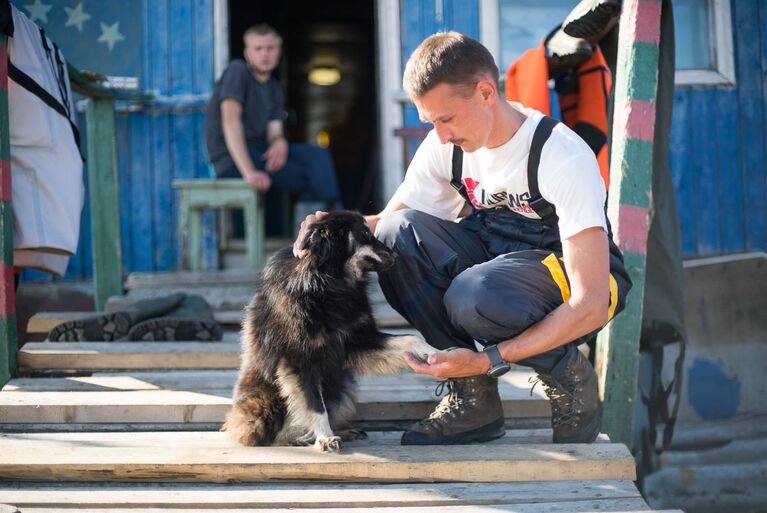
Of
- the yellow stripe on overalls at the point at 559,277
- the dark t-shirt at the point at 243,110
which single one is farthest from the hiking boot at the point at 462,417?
the dark t-shirt at the point at 243,110

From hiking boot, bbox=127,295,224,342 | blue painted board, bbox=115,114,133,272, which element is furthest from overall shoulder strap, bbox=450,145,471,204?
blue painted board, bbox=115,114,133,272

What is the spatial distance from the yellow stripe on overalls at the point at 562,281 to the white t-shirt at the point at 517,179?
186 mm

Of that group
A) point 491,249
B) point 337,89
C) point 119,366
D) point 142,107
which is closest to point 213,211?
point 142,107

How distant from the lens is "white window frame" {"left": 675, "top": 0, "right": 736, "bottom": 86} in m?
6.25

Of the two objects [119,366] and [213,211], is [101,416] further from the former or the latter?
[213,211]

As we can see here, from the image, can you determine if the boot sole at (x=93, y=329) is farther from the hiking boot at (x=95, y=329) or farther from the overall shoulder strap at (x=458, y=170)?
the overall shoulder strap at (x=458, y=170)

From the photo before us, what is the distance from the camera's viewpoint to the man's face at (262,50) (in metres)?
5.83

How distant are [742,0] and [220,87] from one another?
4.15 meters

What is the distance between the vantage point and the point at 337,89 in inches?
570

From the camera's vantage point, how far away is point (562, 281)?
2646mm

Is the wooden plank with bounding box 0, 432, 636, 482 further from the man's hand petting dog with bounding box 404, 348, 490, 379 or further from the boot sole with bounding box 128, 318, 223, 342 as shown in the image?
the boot sole with bounding box 128, 318, 223, 342

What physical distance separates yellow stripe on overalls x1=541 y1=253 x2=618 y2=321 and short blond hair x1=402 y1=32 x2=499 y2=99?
0.64 metres

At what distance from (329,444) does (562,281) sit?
955 mm

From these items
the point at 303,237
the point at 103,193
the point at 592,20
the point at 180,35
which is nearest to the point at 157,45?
the point at 180,35
